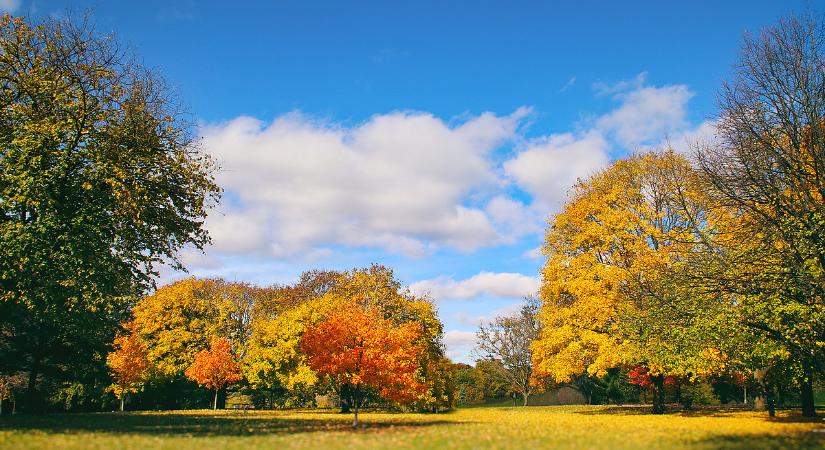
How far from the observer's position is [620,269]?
3709 cm

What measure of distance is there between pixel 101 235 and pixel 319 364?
13468 millimetres

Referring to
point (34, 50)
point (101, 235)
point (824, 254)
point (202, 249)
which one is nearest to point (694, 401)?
point (824, 254)

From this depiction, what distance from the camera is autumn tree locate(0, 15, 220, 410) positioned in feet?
77.0

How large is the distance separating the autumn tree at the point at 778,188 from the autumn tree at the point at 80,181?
26.2 metres

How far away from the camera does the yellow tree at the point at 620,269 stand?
32.2m

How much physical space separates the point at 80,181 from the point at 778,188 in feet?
106

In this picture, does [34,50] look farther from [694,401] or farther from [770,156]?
[694,401]

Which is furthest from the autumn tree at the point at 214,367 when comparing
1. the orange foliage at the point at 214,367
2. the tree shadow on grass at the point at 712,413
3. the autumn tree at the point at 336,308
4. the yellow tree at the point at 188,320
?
the tree shadow on grass at the point at 712,413

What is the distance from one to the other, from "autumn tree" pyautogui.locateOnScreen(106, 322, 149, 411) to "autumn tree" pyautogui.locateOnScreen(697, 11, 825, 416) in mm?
51627

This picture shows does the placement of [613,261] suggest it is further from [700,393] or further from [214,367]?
[214,367]

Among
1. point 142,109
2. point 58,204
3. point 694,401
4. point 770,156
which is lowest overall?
point 694,401

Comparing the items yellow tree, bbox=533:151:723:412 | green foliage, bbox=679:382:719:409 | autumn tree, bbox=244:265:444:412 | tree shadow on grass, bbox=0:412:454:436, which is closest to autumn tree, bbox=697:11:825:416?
yellow tree, bbox=533:151:723:412

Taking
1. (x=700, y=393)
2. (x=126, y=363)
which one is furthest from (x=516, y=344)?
(x=126, y=363)

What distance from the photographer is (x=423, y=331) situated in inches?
2194
